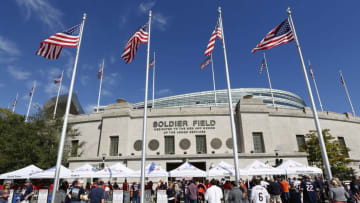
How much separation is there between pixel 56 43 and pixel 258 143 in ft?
77.4

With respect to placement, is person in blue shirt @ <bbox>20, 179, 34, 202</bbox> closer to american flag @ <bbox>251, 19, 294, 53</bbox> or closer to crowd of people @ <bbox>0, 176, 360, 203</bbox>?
crowd of people @ <bbox>0, 176, 360, 203</bbox>

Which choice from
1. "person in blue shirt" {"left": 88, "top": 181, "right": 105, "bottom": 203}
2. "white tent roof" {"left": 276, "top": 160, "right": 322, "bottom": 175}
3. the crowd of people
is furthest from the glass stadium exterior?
"person in blue shirt" {"left": 88, "top": 181, "right": 105, "bottom": 203}

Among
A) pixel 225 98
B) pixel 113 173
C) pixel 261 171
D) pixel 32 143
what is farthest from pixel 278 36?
pixel 225 98

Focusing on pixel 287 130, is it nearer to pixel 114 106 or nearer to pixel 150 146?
pixel 150 146

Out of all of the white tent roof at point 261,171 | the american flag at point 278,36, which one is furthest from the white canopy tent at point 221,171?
the american flag at point 278,36

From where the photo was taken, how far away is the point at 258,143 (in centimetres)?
2622

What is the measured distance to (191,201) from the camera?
1120cm

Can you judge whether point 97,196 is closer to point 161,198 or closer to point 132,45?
point 161,198

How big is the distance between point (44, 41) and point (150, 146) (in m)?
18.0

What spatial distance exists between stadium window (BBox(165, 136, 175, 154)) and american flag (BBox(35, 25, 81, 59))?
17340 mm

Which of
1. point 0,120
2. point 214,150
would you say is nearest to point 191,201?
point 214,150

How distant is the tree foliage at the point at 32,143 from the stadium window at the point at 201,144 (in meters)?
16.7

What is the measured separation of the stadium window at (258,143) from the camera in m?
25.8

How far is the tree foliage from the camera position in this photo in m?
24.6
